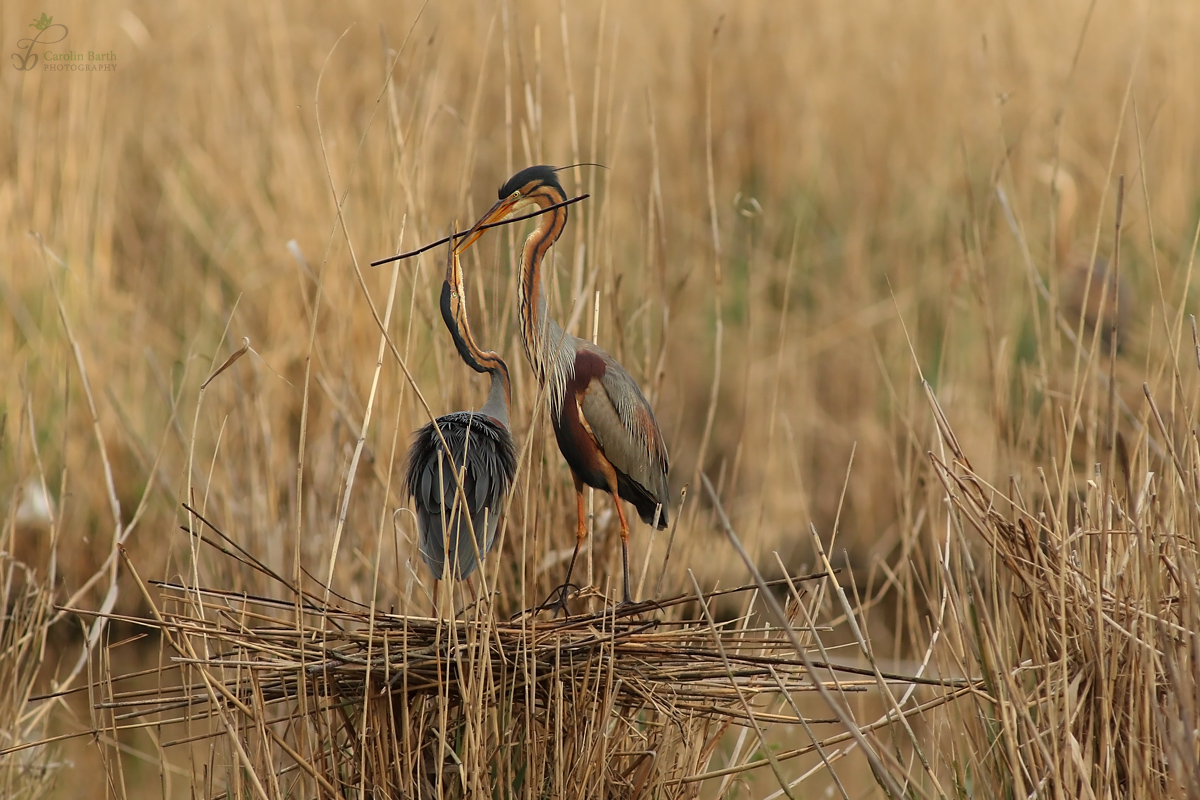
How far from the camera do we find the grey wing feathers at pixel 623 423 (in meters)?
2.30

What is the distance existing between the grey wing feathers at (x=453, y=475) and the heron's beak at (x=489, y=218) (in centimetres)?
29

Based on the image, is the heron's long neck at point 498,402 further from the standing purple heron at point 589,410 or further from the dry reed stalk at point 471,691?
the dry reed stalk at point 471,691

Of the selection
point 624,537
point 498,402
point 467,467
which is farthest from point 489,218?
point 624,537

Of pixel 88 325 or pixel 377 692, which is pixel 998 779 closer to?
pixel 377 692

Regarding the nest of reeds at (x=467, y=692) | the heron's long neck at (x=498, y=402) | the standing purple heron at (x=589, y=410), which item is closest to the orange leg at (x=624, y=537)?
the standing purple heron at (x=589, y=410)

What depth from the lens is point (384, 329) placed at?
5.46 ft

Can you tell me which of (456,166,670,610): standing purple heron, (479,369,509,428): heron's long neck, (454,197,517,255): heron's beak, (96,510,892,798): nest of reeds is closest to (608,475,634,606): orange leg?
(456,166,670,610): standing purple heron

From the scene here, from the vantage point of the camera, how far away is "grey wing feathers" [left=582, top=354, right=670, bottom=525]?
2.30m

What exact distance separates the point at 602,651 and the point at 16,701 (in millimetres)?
1299

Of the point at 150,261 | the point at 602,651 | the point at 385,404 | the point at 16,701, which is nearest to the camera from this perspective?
the point at 602,651

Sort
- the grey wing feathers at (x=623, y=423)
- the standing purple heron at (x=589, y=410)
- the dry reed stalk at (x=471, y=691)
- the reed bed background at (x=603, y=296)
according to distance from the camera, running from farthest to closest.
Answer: the reed bed background at (x=603, y=296)
the grey wing feathers at (x=623, y=423)
the standing purple heron at (x=589, y=410)
the dry reed stalk at (x=471, y=691)

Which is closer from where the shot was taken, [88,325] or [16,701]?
[16,701]

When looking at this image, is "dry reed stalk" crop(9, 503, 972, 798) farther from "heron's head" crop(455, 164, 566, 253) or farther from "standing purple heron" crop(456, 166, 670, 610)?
"heron's head" crop(455, 164, 566, 253)

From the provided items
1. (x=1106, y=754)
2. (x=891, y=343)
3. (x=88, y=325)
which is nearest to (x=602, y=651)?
(x=1106, y=754)
